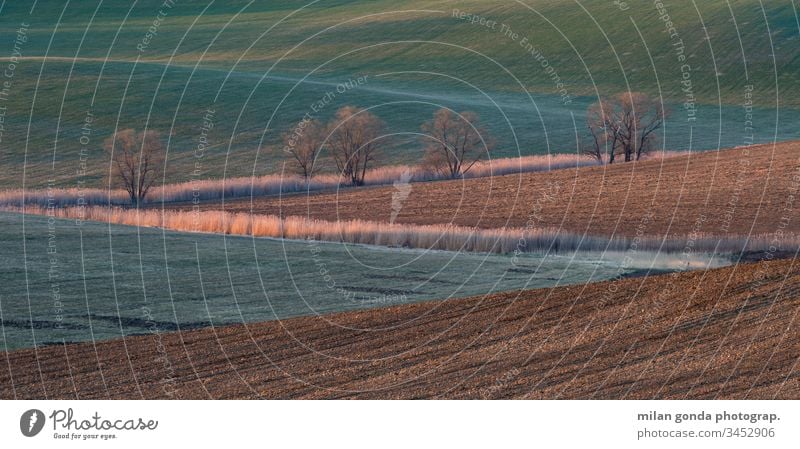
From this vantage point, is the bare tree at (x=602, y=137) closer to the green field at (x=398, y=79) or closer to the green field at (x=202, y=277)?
the green field at (x=398, y=79)

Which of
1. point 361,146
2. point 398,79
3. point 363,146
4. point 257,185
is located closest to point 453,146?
A: point 363,146

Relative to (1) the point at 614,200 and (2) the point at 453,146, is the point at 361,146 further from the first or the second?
(1) the point at 614,200

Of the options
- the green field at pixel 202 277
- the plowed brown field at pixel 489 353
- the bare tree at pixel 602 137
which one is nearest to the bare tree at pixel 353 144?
the bare tree at pixel 602 137

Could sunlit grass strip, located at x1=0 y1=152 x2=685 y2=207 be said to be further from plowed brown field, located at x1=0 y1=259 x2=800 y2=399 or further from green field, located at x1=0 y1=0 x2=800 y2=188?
plowed brown field, located at x1=0 y1=259 x2=800 y2=399

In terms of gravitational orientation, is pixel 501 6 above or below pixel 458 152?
above

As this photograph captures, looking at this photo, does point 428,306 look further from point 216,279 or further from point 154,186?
point 154,186

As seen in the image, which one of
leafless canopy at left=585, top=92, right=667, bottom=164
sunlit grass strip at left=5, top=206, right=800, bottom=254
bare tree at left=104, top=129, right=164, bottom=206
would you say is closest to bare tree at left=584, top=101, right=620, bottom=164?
leafless canopy at left=585, top=92, right=667, bottom=164

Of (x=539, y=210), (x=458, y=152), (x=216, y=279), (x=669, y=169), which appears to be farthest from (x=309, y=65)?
(x=216, y=279)

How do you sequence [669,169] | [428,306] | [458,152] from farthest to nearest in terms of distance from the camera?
[458,152], [669,169], [428,306]
